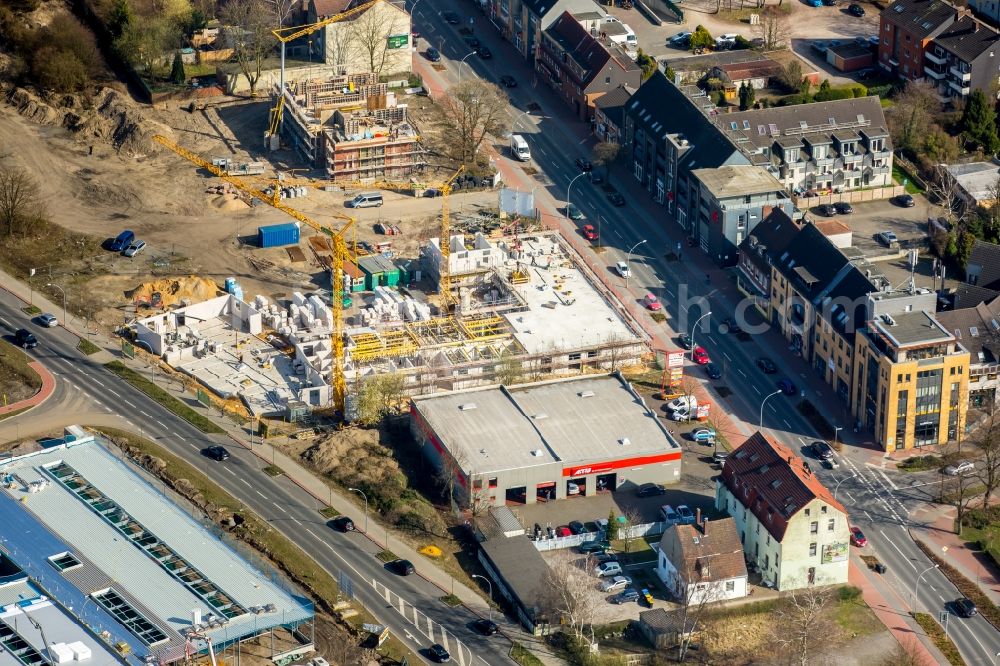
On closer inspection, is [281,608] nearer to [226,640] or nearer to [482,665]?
[226,640]

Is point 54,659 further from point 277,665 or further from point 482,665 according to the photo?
point 482,665

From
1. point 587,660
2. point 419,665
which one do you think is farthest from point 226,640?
point 587,660

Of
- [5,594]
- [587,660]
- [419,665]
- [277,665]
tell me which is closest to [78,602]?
[5,594]

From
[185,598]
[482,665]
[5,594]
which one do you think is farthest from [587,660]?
[5,594]

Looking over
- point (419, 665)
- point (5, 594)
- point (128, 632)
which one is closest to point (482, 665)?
point (419, 665)

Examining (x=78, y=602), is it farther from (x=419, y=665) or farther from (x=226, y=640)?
(x=419, y=665)

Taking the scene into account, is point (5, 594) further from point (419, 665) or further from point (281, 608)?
point (419, 665)
